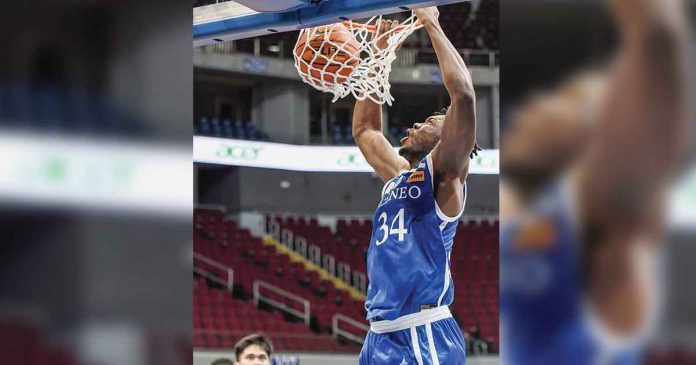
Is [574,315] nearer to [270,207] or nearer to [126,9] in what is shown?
[126,9]

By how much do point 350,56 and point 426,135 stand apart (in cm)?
49

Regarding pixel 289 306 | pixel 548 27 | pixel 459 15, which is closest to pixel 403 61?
pixel 459 15

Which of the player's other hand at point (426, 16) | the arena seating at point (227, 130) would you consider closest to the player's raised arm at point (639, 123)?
the player's other hand at point (426, 16)

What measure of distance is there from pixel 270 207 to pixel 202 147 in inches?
98.1

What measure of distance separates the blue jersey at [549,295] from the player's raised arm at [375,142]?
10.8 ft

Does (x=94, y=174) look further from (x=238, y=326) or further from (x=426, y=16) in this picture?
(x=238, y=326)

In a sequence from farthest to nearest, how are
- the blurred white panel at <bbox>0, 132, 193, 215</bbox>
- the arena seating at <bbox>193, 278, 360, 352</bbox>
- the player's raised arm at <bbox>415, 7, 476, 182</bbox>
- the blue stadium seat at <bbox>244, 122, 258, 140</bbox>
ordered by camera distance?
the blue stadium seat at <bbox>244, 122, 258, 140</bbox>
the arena seating at <bbox>193, 278, 360, 352</bbox>
the player's raised arm at <bbox>415, 7, 476, 182</bbox>
the blurred white panel at <bbox>0, 132, 193, 215</bbox>

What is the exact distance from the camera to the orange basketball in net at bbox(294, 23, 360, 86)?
4.28 metres

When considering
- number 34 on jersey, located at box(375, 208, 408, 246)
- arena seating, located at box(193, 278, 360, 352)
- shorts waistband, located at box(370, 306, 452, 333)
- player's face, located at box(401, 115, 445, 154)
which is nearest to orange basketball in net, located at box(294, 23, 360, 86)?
player's face, located at box(401, 115, 445, 154)

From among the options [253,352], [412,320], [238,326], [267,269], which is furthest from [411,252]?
[267,269]

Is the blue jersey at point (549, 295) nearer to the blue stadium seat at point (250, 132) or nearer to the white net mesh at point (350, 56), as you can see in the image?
the white net mesh at point (350, 56)

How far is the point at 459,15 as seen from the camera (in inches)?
701

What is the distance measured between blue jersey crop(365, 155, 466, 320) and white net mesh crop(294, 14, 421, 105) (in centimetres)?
49

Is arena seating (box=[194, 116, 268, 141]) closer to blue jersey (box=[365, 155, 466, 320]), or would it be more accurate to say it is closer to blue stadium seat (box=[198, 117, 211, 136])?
blue stadium seat (box=[198, 117, 211, 136])
